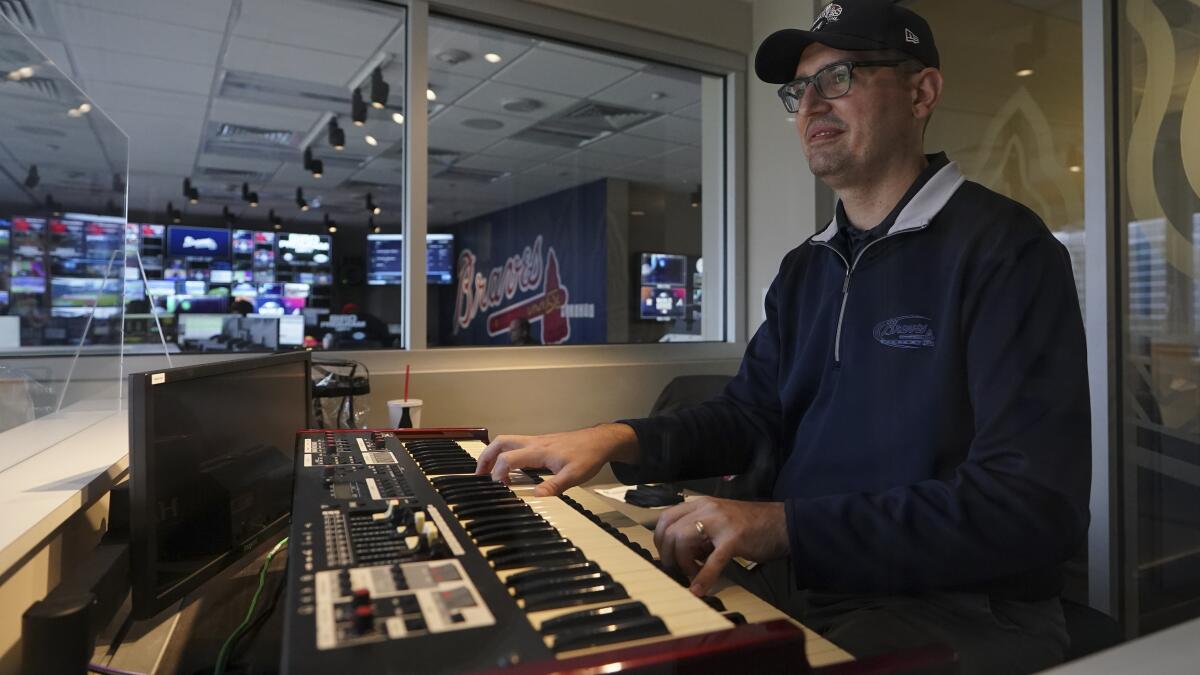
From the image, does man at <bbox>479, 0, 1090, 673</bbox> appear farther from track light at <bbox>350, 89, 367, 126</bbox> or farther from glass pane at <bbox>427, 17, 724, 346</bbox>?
track light at <bbox>350, 89, 367, 126</bbox>

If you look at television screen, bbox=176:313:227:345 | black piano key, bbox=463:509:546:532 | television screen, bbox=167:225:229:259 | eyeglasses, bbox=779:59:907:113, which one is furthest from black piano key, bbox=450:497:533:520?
television screen, bbox=167:225:229:259

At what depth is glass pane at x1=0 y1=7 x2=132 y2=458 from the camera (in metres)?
0.95

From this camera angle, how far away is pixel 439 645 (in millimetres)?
392

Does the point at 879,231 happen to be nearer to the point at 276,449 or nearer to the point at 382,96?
the point at 276,449

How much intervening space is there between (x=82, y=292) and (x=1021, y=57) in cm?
145

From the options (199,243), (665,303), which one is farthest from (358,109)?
(665,303)

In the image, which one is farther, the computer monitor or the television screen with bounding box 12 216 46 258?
the television screen with bounding box 12 216 46 258

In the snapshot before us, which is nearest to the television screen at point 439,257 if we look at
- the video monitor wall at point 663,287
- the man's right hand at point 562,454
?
the video monitor wall at point 663,287

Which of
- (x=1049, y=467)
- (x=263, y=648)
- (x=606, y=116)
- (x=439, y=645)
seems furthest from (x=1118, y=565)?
(x=606, y=116)

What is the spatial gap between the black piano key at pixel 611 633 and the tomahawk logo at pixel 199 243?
11.0ft

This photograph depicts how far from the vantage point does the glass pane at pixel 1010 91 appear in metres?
0.78

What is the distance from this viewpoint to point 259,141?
158 inches

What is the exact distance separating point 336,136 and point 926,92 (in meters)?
3.43

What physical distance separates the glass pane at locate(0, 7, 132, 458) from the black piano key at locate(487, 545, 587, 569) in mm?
790
